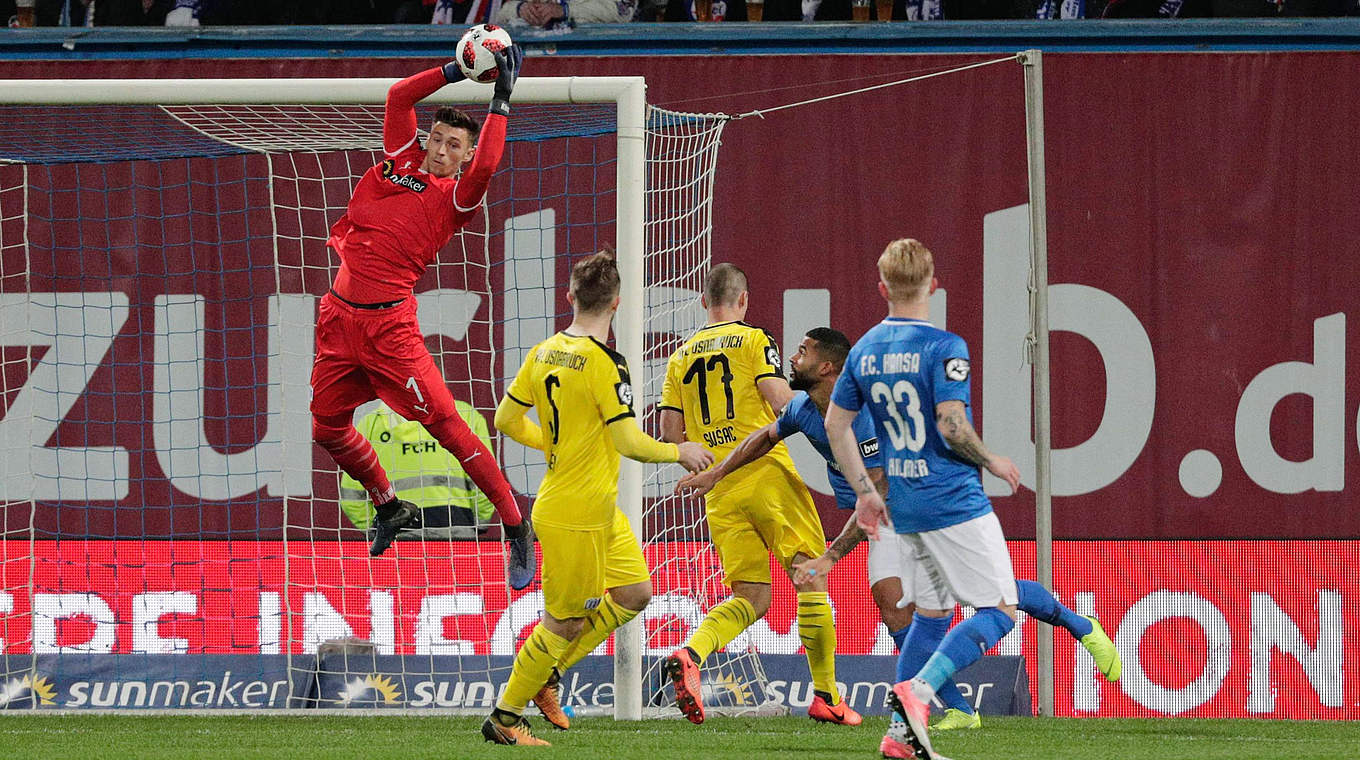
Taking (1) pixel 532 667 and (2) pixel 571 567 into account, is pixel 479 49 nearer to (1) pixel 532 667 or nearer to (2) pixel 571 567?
(2) pixel 571 567

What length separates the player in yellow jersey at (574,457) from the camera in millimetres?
5742

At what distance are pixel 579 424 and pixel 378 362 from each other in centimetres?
126

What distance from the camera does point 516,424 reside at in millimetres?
5898

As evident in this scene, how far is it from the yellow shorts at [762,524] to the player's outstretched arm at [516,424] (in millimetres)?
1226

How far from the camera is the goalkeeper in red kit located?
6.64 meters

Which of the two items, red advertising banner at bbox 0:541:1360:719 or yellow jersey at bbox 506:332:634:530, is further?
red advertising banner at bbox 0:541:1360:719

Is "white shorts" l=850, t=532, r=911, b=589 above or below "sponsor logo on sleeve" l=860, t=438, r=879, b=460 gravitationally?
below

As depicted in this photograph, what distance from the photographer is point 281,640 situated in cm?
864

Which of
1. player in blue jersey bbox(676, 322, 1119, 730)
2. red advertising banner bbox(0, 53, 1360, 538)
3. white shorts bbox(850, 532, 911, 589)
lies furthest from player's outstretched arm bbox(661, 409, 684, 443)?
red advertising banner bbox(0, 53, 1360, 538)

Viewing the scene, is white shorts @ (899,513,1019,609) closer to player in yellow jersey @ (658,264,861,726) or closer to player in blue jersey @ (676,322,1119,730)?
player in blue jersey @ (676,322,1119,730)

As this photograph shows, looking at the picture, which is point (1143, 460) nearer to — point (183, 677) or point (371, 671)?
point (371, 671)

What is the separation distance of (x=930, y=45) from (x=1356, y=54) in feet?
7.48

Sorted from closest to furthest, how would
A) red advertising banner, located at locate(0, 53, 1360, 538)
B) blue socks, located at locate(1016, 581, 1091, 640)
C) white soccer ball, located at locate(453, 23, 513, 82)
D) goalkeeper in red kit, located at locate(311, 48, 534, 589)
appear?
blue socks, located at locate(1016, 581, 1091, 640), white soccer ball, located at locate(453, 23, 513, 82), goalkeeper in red kit, located at locate(311, 48, 534, 589), red advertising banner, located at locate(0, 53, 1360, 538)

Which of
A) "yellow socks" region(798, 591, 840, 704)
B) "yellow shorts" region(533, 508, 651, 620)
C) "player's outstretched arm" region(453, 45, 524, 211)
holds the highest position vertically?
"player's outstretched arm" region(453, 45, 524, 211)
